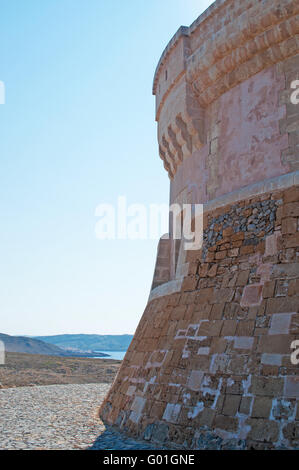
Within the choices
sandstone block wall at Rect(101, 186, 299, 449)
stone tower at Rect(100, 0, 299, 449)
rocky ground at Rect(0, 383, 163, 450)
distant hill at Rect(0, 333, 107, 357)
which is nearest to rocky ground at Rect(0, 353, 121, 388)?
rocky ground at Rect(0, 383, 163, 450)

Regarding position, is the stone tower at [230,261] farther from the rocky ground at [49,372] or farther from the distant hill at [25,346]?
the distant hill at [25,346]

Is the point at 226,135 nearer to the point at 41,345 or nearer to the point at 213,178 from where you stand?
the point at 213,178

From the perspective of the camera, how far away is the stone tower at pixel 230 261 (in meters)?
4.81

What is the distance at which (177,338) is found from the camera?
6.27 meters

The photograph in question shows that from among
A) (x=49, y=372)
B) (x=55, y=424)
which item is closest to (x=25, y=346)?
(x=49, y=372)

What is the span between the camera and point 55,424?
7184 mm

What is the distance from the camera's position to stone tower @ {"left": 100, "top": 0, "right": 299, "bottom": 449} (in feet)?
15.8

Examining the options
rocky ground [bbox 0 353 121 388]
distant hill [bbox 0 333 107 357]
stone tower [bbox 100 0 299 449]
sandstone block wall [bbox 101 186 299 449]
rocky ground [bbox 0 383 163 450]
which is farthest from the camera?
distant hill [bbox 0 333 107 357]

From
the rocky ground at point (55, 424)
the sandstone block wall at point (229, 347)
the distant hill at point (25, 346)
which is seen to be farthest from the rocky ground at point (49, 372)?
the distant hill at point (25, 346)

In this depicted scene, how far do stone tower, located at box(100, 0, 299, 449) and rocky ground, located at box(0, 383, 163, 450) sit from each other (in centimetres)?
36

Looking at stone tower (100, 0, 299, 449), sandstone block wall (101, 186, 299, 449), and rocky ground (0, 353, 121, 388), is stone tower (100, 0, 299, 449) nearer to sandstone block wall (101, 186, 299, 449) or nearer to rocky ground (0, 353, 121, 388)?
sandstone block wall (101, 186, 299, 449)

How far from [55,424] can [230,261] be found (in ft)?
12.7
